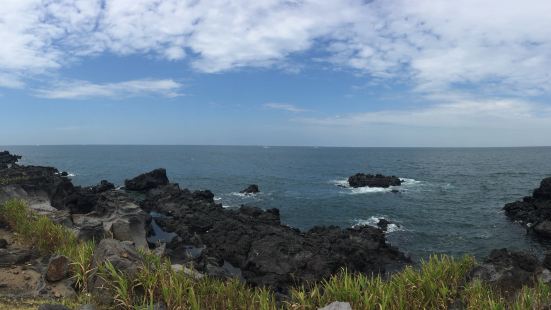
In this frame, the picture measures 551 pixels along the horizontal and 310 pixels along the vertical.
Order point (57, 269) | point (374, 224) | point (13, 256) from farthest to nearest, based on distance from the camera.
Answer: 1. point (374, 224)
2. point (13, 256)
3. point (57, 269)

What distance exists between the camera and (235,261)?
32531 mm

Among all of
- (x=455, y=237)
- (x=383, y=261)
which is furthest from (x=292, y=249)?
(x=455, y=237)

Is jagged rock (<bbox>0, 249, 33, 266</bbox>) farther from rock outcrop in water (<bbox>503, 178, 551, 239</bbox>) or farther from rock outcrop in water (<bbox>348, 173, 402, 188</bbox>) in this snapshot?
rock outcrop in water (<bbox>348, 173, 402, 188</bbox>)

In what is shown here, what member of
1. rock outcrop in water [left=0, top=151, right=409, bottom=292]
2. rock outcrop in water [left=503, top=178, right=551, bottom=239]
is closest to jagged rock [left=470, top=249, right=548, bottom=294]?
rock outcrop in water [left=0, top=151, right=409, bottom=292]

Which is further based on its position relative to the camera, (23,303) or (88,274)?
(88,274)

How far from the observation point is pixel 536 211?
50.5 metres

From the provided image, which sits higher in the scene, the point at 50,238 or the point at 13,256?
the point at 50,238

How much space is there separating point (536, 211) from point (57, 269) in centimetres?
5407

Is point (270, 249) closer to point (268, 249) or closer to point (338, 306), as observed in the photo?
point (268, 249)

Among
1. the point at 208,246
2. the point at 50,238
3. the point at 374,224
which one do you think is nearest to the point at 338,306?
the point at 50,238

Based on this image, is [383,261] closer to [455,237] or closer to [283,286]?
[283,286]

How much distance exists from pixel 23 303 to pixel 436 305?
1240 cm

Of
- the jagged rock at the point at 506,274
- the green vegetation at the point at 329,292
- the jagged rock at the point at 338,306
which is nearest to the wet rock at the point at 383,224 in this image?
the jagged rock at the point at 506,274

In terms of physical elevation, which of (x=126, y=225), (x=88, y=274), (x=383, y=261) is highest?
(x=88, y=274)
